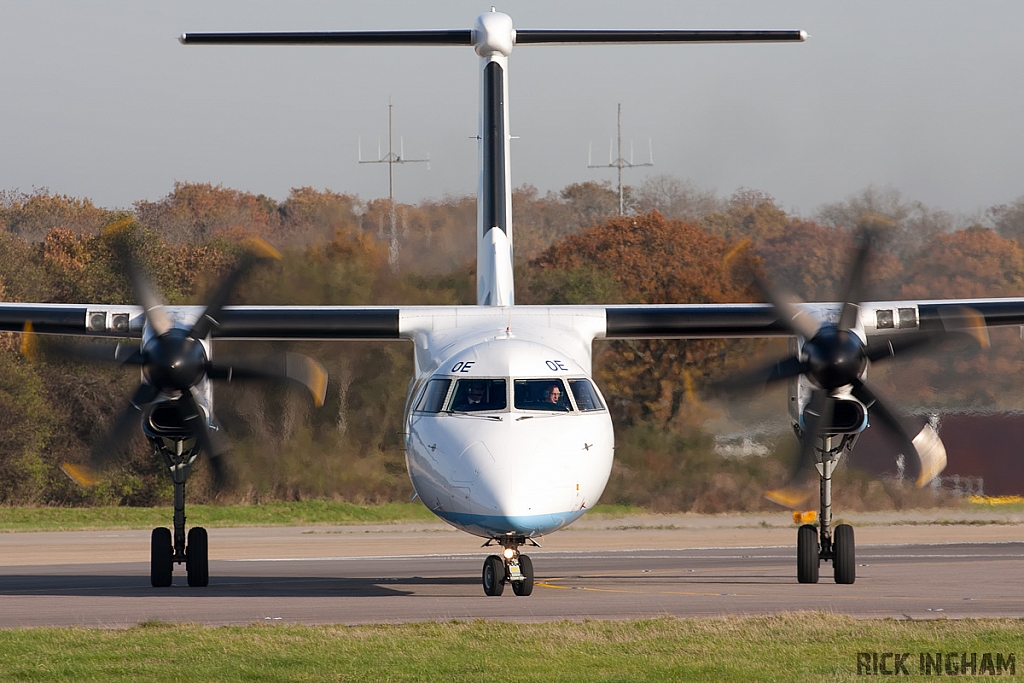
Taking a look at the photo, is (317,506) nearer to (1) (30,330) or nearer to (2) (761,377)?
(1) (30,330)

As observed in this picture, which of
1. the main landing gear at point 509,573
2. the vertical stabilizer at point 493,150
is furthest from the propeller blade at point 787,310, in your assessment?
the main landing gear at point 509,573

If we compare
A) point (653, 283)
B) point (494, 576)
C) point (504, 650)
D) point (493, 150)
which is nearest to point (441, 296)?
point (653, 283)

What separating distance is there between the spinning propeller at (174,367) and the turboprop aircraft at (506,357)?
4 cm

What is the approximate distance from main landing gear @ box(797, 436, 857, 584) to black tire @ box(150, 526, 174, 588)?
27.5ft

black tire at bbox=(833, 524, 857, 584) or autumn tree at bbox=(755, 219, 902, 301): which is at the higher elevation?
autumn tree at bbox=(755, 219, 902, 301)

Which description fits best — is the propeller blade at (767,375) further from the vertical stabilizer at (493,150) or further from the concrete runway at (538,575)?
the vertical stabilizer at (493,150)

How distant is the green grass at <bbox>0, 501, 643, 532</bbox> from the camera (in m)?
31.5

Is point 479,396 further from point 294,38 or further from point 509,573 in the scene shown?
point 294,38

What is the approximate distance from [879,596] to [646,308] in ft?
16.0

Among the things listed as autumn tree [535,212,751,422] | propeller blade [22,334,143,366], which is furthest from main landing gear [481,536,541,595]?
autumn tree [535,212,751,422]

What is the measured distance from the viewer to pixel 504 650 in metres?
11.6

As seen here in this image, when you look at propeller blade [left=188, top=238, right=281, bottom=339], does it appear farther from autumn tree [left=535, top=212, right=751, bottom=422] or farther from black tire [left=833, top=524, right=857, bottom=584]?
autumn tree [left=535, top=212, right=751, bottom=422]

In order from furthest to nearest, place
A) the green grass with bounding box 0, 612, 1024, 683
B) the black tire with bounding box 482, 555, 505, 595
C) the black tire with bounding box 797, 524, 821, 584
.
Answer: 1. the black tire with bounding box 797, 524, 821, 584
2. the black tire with bounding box 482, 555, 505, 595
3. the green grass with bounding box 0, 612, 1024, 683

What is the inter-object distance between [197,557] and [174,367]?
316 centimetres
